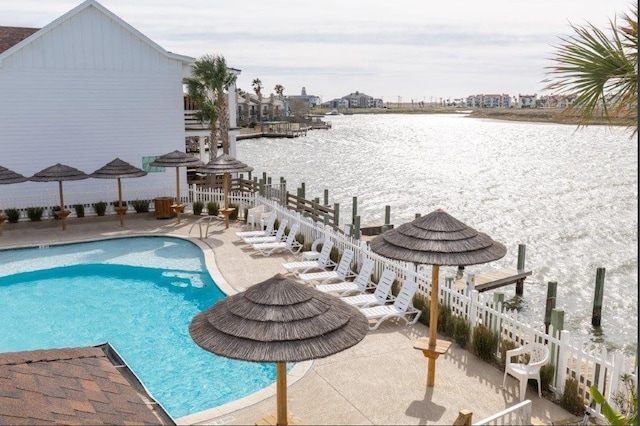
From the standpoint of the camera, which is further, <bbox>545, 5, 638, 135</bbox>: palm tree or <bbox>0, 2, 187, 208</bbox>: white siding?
<bbox>0, 2, 187, 208</bbox>: white siding

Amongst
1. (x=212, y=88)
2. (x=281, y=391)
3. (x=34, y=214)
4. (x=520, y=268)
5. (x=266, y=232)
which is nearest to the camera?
(x=281, y=391)

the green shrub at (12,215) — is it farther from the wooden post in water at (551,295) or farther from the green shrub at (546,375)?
the green shrub at (546,375)

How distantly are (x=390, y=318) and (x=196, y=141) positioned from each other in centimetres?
6983

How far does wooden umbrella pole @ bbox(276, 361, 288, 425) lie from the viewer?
275 inches

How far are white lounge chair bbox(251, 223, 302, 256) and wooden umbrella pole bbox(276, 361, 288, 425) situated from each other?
33.9 ft

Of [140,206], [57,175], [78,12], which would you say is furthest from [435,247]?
[78,12]

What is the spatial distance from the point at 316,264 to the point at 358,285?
2136mm

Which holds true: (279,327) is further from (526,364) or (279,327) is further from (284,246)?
(284,246)

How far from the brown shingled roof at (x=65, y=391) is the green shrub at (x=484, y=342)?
617cm

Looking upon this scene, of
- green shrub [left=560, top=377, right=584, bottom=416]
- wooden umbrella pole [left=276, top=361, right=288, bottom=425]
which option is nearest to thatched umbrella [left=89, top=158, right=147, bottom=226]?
wooden umbrella pole [left=276, top=361, right=288, bottom=425]

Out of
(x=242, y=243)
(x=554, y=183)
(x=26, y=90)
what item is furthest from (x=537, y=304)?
(x=554, y=183)

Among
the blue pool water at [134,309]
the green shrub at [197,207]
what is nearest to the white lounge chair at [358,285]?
the blue pool water at [134,309]

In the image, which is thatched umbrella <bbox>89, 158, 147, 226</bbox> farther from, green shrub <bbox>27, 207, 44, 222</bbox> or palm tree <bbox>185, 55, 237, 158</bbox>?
palm tree <bbox>185, 55, 237, 158</bbox>

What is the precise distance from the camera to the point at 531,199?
132 feet
